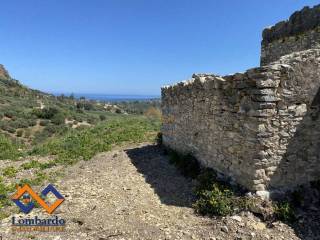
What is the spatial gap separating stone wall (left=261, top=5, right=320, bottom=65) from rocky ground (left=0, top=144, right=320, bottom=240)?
5364 mm

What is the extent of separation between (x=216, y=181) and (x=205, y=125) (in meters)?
1.75

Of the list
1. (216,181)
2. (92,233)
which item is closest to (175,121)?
(216,181)

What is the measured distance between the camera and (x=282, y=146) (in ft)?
20.1

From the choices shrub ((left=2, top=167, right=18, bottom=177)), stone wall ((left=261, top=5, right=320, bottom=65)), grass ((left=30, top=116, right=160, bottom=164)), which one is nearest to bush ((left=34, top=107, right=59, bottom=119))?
grass ((left=30, top=116, right=160, bottom=164))

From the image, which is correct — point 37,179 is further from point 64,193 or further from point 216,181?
point 216,181

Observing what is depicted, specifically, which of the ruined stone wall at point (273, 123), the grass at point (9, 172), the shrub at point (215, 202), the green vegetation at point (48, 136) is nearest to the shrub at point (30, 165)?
the green vegetation at point (48, 136)

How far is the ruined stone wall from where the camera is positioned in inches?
234

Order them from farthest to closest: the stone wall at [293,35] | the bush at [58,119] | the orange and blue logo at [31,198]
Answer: the bush at [58,119] → the stone wall at [293,35] → the orange and blue logo at [31,198]

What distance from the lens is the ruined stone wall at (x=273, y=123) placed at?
19.5 ft

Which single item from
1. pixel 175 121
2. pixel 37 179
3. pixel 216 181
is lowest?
pixel 37 179

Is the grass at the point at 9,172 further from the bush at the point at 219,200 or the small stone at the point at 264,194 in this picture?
the small stone at the point at 264,194

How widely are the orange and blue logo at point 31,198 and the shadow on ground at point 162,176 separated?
7.95 feet

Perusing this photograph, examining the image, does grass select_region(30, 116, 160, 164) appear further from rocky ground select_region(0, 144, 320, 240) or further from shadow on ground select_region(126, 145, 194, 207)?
rocky ground select_region(0, 144, 320, 240)

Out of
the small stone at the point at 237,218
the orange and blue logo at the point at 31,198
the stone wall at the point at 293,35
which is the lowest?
the orange and blue logo at the point at 31,198
